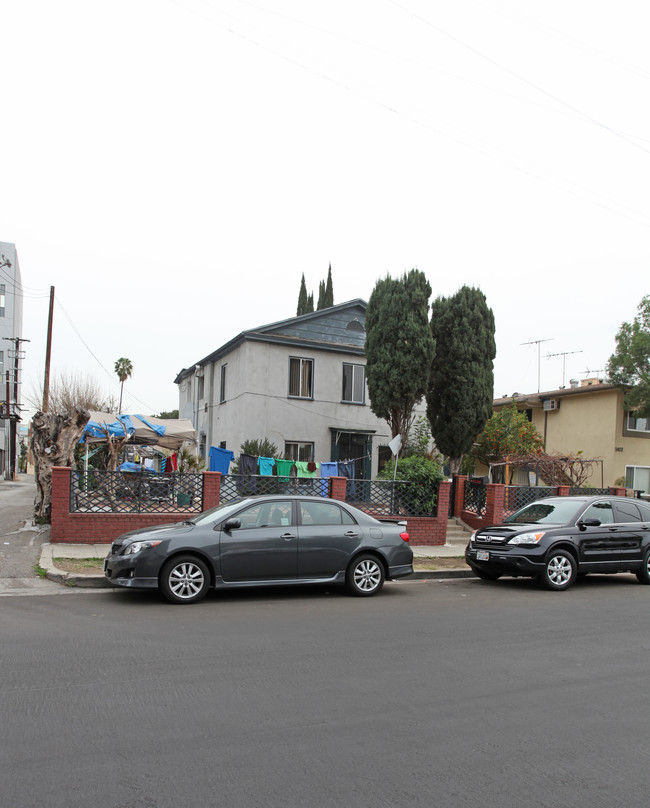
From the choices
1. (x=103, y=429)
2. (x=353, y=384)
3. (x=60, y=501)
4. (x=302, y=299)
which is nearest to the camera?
(x=60, y=501)

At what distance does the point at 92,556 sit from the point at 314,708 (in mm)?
7933

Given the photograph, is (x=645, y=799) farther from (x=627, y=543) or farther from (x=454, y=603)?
(x=627, y=543)

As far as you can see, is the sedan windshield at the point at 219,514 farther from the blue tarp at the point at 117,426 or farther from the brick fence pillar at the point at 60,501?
the blue tarp at the point at 117,426

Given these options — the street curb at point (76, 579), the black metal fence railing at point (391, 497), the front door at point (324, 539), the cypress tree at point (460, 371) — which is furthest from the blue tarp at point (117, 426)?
the front door at point (324, 539)

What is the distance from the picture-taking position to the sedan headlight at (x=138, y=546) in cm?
866

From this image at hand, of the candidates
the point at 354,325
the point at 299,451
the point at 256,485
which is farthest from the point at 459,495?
the point at 354,325

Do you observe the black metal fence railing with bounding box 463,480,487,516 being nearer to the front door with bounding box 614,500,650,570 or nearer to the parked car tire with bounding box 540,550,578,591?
the front door with bounding box 614,500,650,570

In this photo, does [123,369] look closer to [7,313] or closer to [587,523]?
[7,313]

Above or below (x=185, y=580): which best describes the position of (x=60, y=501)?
above

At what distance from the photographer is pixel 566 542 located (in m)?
11.5

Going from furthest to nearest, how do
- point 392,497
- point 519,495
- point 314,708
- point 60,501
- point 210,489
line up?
point 519,495 < point 392,497 < point 210,489 < point 60,501 < point 314,708

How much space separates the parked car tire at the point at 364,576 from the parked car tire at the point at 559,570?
9.91ft

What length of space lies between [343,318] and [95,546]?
559 inches

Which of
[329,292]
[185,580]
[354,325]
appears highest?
[329,292]
